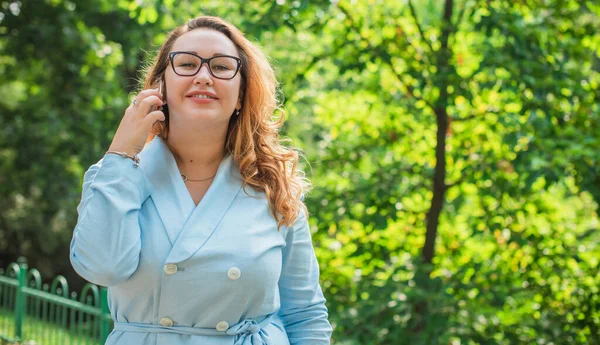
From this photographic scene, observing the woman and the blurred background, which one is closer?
the woman

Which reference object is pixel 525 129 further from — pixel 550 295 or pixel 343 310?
pixel 343 310

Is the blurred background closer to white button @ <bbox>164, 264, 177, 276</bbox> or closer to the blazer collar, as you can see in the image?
the blazer collar

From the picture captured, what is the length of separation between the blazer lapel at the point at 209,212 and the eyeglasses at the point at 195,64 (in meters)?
0.26

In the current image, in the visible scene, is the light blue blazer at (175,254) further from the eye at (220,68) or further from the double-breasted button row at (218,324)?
the eye at (220,68)

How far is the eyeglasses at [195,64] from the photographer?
1.87 m

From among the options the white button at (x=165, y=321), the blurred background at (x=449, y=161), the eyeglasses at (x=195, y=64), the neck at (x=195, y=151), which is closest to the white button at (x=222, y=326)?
the white button at (x=165, y=321)

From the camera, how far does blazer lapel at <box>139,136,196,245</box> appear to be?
5.91 feet

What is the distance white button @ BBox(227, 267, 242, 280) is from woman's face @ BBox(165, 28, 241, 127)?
417 mm

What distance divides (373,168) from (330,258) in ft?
2.41

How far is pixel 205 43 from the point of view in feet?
6.30

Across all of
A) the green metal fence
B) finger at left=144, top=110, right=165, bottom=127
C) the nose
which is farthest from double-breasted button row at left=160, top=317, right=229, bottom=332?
the green metal fence

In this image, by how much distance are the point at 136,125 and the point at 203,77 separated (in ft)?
0.71

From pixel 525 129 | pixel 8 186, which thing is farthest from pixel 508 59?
pixel 8 186

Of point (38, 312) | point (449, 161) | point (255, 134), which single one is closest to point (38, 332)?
point (38, 312)
